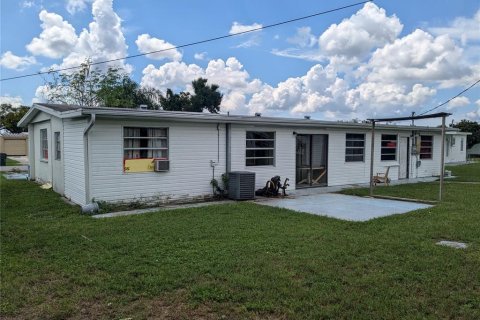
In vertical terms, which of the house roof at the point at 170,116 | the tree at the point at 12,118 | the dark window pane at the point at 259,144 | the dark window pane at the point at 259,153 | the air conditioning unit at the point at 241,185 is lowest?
the air conditioning unit at the point at 241,185

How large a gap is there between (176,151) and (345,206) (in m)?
4.55

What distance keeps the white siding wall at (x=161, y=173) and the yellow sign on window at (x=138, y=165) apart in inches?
4.2

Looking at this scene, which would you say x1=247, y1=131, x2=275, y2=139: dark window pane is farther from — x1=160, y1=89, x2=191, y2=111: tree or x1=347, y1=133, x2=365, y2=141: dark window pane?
x1=160, y1=89, x2=191, y2=111: tree

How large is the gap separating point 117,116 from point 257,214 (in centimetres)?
390

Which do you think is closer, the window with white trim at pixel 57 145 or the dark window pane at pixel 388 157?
the window with white trim at pixel 57 145

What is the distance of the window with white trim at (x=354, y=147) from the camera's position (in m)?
14.7

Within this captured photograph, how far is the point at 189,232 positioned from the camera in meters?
6.62

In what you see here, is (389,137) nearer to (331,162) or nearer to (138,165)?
(331,162)

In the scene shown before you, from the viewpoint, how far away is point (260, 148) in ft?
39.8

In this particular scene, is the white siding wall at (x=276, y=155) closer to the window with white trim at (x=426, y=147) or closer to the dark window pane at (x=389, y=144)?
the dark window pane at (x=389, y=144)

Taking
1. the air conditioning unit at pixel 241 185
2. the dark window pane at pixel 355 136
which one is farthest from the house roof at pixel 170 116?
the air conditioning unit at pixel 241 185

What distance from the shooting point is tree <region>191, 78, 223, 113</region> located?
37.3 metres

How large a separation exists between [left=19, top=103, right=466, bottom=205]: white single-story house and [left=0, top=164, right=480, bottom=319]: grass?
70.6 inches

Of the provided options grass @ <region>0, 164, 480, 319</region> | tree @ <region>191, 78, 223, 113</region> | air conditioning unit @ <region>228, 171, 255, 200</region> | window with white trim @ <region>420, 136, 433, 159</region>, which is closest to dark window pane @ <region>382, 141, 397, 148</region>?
window with white trim @ <region>420, 136, 433, 159</region>
